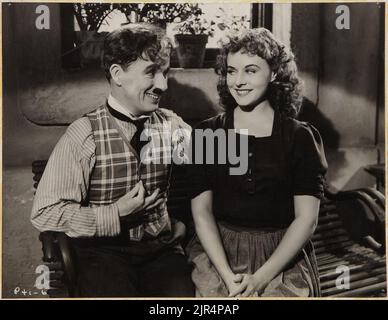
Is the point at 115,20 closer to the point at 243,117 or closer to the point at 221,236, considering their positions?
the point at 243,117

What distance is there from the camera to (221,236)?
2.44 metres

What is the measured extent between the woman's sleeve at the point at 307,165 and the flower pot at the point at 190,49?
2.04ft

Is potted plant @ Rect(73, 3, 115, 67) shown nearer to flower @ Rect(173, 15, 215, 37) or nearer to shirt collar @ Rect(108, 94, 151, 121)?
shirt collar @ Rect(108, 94, 151, 121)

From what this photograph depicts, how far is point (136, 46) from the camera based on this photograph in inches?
93.4

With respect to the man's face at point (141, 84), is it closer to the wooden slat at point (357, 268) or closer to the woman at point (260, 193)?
the woman at point (260, 193)

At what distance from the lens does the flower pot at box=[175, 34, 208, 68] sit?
256 centimetres

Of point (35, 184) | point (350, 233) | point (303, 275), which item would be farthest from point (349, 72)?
point (35, 184)

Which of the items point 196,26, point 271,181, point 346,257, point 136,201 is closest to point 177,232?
point 136,201

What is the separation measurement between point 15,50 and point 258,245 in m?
1.52

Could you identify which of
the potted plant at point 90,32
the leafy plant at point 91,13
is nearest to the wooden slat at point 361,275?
the potted plant at point 90,32

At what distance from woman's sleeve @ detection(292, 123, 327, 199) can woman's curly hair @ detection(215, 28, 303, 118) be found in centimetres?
14

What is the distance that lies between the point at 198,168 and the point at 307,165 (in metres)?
0.52

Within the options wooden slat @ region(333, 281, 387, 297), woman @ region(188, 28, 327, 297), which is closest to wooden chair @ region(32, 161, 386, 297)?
wooden slat @ region(333, 281, 387, 297)

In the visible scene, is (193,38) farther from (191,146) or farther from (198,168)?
(198,168)
